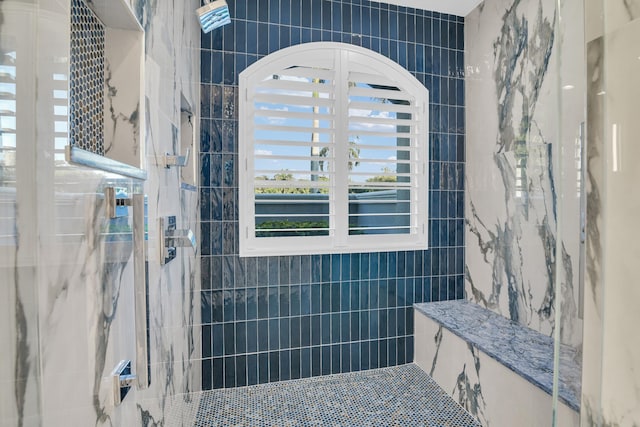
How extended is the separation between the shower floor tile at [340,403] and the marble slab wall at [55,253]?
1023mm

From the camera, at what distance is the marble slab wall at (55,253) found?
17.3 inches

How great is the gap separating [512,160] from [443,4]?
1.33 m

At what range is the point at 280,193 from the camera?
2410mm

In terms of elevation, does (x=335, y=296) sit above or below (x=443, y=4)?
below

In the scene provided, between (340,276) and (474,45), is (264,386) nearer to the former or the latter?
(340,276)

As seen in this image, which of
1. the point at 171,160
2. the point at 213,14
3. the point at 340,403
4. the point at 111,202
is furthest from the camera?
the point at 340,403

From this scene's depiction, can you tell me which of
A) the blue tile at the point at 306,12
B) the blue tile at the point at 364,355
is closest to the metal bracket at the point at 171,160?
the blue tile at the point at 306,12

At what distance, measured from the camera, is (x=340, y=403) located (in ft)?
6.95

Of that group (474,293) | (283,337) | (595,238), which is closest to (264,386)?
(283,337)

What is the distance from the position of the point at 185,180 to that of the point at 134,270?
116cm

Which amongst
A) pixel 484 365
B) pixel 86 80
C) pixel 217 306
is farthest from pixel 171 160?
pixel 484 365

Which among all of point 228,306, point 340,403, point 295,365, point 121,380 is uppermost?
point 121,380

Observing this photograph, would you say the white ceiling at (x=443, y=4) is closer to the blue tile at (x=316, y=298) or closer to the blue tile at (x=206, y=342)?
the blue tile at (x=316, y=298)

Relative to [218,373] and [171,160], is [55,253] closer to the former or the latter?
A: [171,160]
